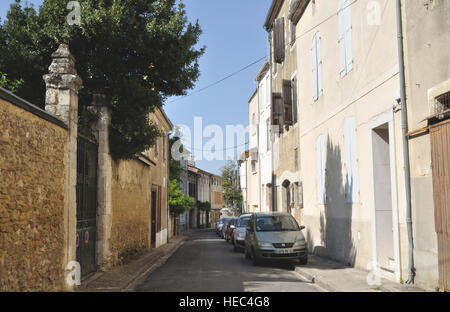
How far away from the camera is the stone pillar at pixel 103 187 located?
37.4 ft

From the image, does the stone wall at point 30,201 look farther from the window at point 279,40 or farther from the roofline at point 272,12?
the roofline at point 272,12

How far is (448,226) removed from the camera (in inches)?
294

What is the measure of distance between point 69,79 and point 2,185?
3.60m

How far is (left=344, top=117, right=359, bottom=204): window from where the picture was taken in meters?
12.2

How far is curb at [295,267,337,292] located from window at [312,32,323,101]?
642 cm

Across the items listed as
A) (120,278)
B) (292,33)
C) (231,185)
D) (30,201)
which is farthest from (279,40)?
(231,185)

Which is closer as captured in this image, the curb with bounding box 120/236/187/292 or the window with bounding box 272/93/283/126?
the curb with bounding box 120/236/187/292

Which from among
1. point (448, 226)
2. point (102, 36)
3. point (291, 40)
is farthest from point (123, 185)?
point (291, 40)

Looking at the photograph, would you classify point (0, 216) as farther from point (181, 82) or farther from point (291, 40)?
point (291, 40)

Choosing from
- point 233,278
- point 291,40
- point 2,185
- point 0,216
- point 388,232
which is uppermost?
point 291,40

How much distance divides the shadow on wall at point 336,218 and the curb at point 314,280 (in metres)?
1.58

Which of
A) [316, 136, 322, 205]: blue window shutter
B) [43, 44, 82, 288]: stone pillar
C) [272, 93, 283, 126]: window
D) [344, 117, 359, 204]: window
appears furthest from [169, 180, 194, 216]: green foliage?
[43, 44, 82, 288]: stone pillar

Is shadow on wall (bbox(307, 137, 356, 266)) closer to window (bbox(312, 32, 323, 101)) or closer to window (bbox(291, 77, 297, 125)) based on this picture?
window (bbox(312, 32, 323, 101))

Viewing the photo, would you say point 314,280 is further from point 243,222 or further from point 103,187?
point 243,222
